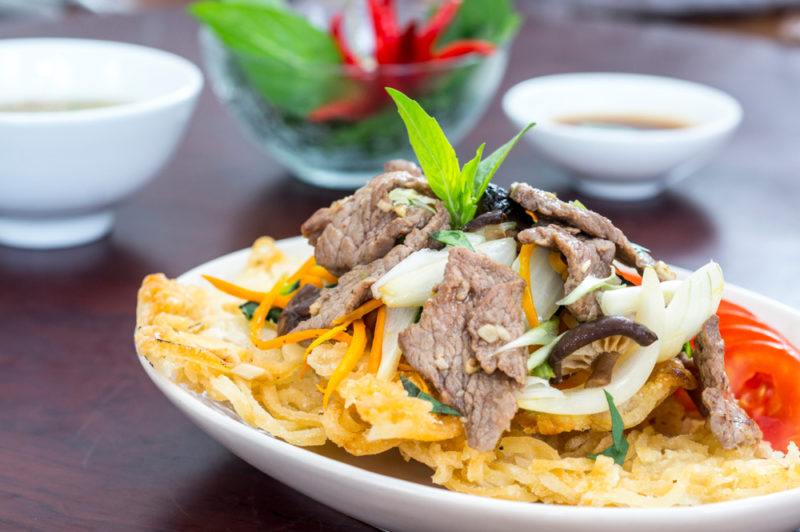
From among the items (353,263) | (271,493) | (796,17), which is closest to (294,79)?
(353,263)

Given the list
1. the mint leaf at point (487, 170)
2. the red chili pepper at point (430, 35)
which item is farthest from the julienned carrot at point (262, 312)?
the red chili pepper at point (430, 35)

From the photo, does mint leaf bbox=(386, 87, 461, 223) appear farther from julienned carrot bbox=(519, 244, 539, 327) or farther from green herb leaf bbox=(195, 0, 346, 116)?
green herb leaf bbox=(195, 0, 346, 116)

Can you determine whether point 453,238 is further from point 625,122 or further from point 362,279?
point 625,122

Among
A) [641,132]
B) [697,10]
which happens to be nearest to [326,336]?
[641,132]

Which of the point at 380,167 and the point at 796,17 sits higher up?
the point at 380,167

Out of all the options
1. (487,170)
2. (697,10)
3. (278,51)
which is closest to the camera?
(487,170)

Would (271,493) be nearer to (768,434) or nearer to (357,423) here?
(357,423)

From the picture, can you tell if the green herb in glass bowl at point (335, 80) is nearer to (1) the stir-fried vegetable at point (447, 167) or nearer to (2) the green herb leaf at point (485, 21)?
(2) the green herb leaf at point (485, 21)
